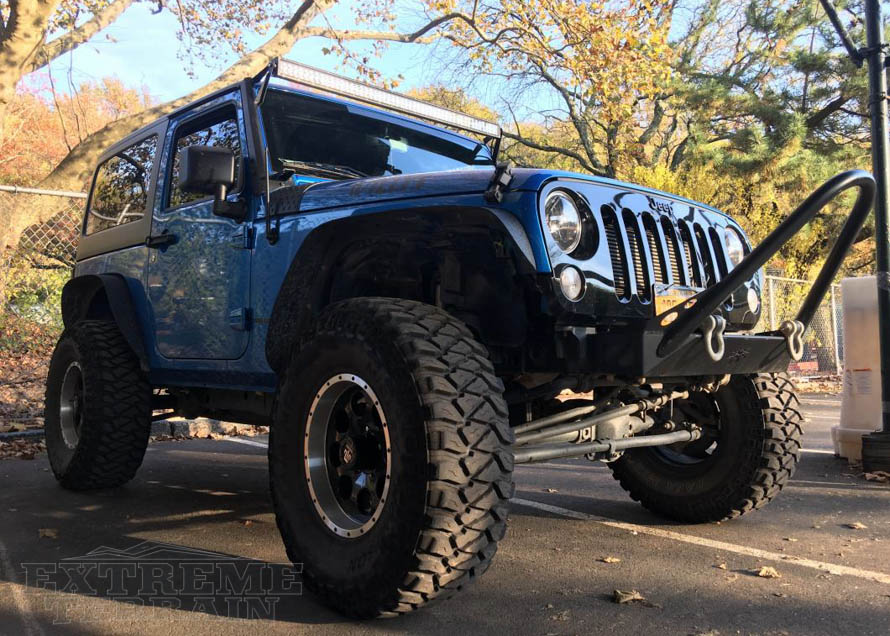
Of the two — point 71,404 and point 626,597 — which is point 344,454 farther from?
point 71,404

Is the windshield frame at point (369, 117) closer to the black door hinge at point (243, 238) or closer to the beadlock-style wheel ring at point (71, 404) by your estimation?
the black door hinge at point (243, 238)

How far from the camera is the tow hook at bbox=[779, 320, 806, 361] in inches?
124

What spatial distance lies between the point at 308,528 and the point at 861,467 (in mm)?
4915

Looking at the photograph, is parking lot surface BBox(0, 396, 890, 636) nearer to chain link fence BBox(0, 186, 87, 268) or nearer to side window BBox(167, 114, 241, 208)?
side window BBox(167, 114, 241, 208)

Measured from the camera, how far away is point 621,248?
9.57ft

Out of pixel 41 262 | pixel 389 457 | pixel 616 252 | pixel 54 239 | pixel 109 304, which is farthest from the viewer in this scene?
pixel 41 262

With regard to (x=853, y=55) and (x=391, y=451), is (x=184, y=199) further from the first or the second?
(x=853, y=55)

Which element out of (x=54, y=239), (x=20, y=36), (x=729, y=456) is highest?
(x=20, y=36)

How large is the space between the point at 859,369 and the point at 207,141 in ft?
18.1

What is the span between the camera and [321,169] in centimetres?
388

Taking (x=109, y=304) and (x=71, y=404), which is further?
Answer: (x=71, y=404)

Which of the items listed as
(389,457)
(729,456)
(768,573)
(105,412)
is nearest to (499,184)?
(389,457)

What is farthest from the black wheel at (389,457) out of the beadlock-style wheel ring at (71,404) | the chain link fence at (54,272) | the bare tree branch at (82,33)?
the bare tree branch at (82,33)

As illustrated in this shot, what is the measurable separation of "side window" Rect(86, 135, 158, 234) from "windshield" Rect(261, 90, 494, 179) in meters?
1.28
